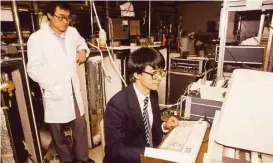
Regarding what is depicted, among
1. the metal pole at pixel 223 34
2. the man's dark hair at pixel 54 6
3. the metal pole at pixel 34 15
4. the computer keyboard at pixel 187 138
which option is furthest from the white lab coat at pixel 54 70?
the metal pole at pixel 223 34

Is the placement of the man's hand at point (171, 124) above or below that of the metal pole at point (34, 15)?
below

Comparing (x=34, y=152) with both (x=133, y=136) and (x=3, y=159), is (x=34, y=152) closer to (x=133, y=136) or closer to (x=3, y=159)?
(x=3, y=159)

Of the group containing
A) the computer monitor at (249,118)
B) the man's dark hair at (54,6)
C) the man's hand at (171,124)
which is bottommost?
the man's hand at (171,124)

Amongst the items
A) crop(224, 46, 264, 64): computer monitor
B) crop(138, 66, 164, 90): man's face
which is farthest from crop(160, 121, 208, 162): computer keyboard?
crop(224, 46, 264, 64): computer monitor

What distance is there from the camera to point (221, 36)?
7.57 ft

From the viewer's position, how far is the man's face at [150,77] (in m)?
1.53

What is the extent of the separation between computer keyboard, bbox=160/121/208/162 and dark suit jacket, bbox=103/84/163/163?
0.21 metres

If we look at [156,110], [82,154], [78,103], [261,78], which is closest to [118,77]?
[78,103]

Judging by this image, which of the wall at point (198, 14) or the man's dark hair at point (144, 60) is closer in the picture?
the man's dark hair at point (144, 60)

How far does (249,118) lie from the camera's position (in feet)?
3.10

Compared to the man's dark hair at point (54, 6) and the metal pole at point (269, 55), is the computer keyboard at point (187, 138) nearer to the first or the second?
A: the metal pole at point (269, 55)

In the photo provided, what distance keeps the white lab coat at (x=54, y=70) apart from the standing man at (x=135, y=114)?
1.05 meters

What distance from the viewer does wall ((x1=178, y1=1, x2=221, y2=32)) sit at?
27.9 feet

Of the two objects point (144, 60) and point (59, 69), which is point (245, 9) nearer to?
point (144, 60)
